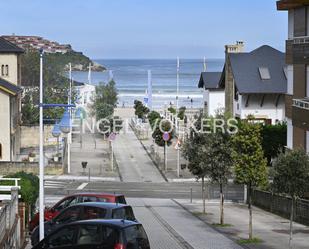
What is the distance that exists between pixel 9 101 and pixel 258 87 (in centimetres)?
2184

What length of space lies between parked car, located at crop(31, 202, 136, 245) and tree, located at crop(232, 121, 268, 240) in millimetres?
6238

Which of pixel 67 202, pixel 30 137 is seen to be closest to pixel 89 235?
pixel 67 202

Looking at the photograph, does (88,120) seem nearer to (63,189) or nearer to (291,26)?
(63,189)

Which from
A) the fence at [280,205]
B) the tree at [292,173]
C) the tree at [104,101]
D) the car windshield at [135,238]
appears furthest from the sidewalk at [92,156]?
the car windshield at [135,238]

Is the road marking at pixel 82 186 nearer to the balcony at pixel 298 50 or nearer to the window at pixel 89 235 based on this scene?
the balcony at pixel 298 50

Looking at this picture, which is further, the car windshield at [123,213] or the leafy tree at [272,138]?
the leafy tree at [272,138]

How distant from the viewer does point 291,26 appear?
4075cm

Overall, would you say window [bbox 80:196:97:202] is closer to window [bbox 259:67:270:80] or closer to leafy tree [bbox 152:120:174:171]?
leafy tree [bbox 152:120:174:171]

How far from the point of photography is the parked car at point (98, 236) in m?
16.2

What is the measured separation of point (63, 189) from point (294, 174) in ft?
83.5

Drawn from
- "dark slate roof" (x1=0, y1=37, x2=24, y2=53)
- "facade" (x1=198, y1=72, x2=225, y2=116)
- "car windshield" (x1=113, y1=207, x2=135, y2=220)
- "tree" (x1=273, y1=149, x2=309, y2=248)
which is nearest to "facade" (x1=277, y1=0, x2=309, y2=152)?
"tree" (x1=273, y1=149, x2=309, y2=248)

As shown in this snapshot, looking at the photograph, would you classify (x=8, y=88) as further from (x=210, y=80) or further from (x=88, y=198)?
(x=88, y=198)

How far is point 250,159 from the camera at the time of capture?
86.7 ft

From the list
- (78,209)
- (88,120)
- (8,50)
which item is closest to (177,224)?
Answer: (78,209)
